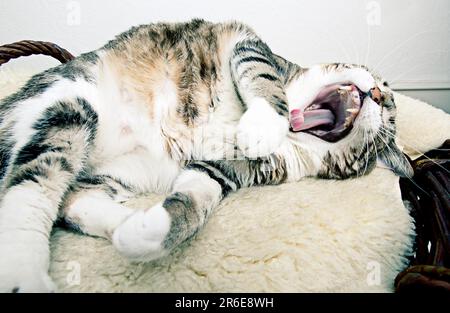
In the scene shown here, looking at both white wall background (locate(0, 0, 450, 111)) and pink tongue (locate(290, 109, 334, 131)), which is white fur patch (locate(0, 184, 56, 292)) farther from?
white wall background (locate(0, 0, 450, 111))

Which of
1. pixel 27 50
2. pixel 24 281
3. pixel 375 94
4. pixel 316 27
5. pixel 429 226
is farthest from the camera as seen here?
pixel 316 27

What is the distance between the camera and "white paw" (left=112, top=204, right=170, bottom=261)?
595 millimetres

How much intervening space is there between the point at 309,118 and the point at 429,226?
1.45 ft

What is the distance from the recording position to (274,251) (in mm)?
656

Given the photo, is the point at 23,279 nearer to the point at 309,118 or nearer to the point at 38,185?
the point at 38,185

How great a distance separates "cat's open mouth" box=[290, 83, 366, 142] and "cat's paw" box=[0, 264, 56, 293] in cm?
70

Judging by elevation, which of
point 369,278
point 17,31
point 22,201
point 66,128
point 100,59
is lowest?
point 369,278

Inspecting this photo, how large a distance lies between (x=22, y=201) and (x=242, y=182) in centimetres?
50

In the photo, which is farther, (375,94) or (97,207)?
(375,94)

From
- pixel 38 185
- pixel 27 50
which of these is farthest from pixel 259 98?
pixel 27 50

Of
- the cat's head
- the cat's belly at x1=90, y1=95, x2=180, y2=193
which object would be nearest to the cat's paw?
the cat's belly at x1=90, y1=95, x2=180, y2=193

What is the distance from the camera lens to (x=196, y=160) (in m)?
0.96
